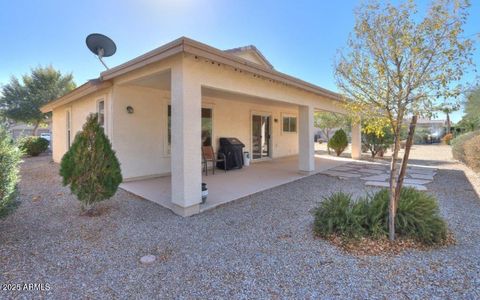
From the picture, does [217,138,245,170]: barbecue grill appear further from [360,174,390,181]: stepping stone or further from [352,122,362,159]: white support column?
[352,122,362,159]: white support column

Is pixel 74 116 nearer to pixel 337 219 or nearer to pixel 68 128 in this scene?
pixel 68 128

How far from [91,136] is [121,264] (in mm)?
2483

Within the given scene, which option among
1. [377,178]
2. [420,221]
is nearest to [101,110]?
[420,221]

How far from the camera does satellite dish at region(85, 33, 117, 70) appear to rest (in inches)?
247

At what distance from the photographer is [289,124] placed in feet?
46.3

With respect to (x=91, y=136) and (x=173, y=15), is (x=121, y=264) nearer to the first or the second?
(x=91, y=136)

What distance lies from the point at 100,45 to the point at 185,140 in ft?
13.3

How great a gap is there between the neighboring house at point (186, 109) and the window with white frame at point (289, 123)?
36cm

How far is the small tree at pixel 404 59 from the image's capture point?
2984 mm

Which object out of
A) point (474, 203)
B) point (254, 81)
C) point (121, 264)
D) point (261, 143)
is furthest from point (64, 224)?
point (261, 143)

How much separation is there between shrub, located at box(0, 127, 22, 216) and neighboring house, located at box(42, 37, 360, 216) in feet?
7.37

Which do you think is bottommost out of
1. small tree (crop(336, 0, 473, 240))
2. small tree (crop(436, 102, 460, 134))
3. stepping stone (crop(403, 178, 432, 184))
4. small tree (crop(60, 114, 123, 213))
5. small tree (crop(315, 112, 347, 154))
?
stepping stone (crop(403, 178, 432, 184))

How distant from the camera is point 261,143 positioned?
12062 mm

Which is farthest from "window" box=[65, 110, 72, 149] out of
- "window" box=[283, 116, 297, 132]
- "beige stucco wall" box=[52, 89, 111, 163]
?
"window" box=[283, 116, 297, 132]
